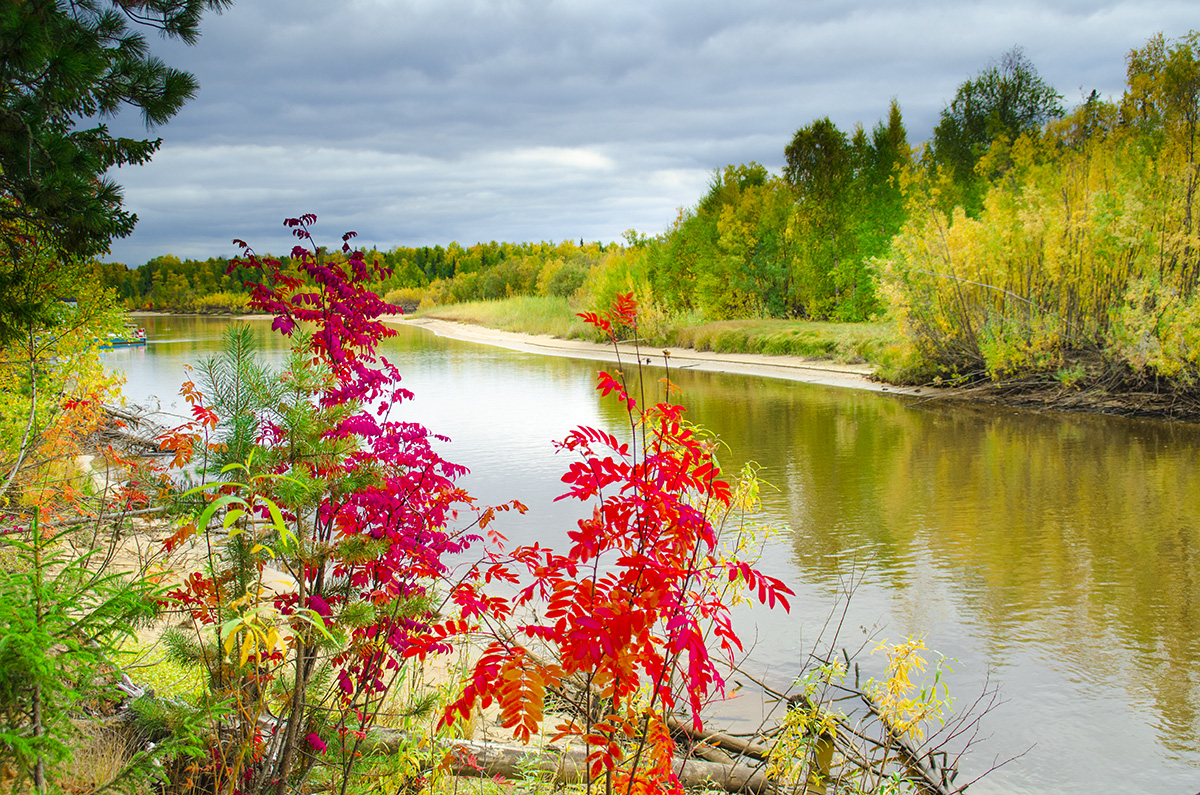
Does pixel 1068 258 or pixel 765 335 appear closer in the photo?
pixel 1068 258

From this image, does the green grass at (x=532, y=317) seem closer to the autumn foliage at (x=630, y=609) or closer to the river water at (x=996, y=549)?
the river water at (x=996, y=549)

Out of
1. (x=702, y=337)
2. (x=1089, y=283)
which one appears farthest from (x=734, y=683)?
(x=702, y=337)

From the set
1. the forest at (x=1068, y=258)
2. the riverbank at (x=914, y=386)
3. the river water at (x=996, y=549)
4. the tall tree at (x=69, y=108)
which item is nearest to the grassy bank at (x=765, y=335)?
the riverbank at (x=914, y=386)

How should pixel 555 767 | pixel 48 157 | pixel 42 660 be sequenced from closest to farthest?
pixel 42 660 → pixel 555 767 → pixel 48 157

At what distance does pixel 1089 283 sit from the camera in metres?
12.8

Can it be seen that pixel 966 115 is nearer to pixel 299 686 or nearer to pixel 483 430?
pixel 483 430

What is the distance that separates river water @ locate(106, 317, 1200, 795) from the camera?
3.88 m

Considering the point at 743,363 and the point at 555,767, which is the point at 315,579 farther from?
the point at 743,363

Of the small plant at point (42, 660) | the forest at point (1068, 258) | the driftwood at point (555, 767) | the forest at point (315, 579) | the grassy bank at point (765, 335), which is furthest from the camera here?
the grassy bank at point (765, 335)

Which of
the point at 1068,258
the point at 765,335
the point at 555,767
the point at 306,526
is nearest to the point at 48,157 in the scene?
the point at 306,526

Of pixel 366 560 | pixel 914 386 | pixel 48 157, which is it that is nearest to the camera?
pixel 366 560

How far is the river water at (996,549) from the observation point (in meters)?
3.88

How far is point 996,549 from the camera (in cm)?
650

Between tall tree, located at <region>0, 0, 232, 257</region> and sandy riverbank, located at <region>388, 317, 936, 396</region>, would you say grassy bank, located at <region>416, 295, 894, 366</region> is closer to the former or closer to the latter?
sandy riverbank, located at <region>388, 317, 936, 396</region>
